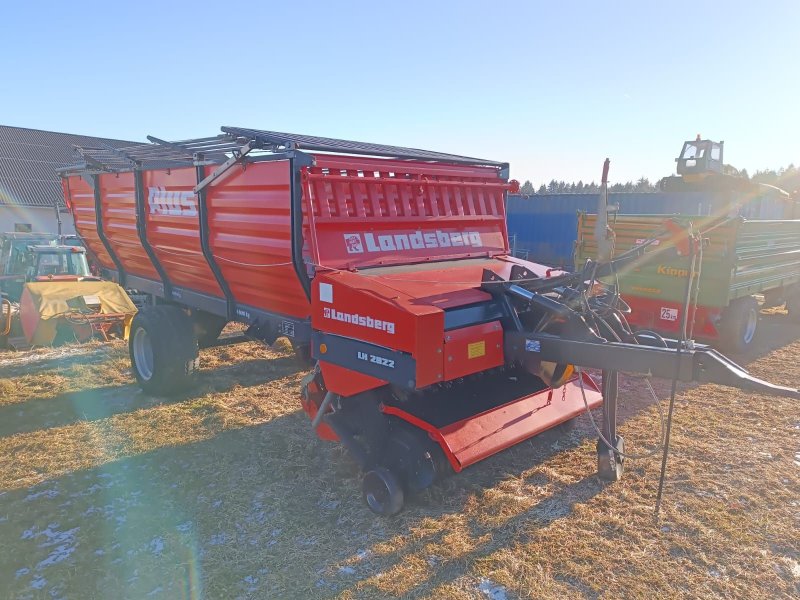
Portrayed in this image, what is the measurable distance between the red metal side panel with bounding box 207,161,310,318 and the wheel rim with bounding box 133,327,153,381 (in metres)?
1.84

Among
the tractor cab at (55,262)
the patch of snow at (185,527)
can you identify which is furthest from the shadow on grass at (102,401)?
the tractor cab at (55,262)

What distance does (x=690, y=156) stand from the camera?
42.1 ft

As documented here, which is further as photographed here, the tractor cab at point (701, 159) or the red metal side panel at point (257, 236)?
the tractor cab at point (701, 159)

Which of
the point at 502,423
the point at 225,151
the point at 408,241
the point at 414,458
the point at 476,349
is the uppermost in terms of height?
the point at 225,151

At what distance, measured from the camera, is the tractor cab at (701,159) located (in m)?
12.6

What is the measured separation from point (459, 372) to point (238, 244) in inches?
78.6

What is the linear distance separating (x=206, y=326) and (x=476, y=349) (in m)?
4.20

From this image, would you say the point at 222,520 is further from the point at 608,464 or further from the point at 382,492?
the point at 608,464

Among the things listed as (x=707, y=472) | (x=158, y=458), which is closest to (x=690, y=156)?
(x=707, y=472)

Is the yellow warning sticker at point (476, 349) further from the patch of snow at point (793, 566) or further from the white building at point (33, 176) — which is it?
the white building at point (33, 176)

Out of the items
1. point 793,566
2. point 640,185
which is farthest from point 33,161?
point 640,185

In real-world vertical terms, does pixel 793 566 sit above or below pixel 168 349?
below

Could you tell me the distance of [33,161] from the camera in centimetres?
2427

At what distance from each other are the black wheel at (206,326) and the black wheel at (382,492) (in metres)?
2.68
